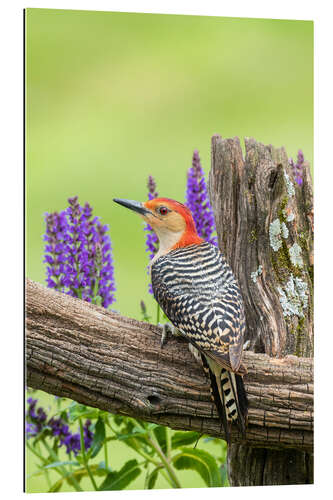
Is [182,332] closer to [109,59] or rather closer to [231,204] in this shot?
[231,204]

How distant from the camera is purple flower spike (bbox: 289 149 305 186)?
4.75 metres

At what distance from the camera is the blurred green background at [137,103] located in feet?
14.3

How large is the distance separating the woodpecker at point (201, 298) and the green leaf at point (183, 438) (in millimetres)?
311

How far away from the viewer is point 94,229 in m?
4.43

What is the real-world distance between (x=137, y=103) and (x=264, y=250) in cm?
107

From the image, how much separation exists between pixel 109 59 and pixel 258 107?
89cm

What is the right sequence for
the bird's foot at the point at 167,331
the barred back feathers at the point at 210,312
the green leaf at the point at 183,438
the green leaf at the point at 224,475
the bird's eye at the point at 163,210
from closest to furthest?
the barred back feathers at the point at 210,312 < the bird's foot at the point at 167,331 < the bird's eye at the point at 163,210 < the green leaf at the point at 183,438 < the green leaf at the point at 224,475

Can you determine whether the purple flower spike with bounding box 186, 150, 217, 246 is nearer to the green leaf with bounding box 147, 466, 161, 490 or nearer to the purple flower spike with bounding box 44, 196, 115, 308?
the purple flower spike with bounding box 44, 196, 115, 308

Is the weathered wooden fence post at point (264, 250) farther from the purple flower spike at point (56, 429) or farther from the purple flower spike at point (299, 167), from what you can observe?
the purple flower spike at point (56, 429)

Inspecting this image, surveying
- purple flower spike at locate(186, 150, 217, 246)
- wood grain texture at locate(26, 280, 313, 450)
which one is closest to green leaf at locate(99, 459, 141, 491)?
wood grain texture at locate(26, 280, 313, 450)

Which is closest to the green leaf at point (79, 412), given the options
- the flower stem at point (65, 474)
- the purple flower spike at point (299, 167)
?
the flower stem at point (65, 474)

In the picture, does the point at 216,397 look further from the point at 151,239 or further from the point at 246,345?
the point at 151,239

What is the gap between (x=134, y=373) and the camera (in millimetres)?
4266
